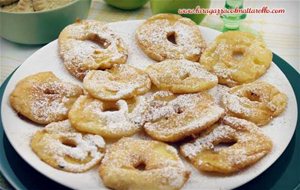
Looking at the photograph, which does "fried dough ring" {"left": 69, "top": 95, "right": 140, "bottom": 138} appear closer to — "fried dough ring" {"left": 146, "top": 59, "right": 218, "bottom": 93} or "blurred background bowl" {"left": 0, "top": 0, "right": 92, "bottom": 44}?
"fried dough ring" {"left": 146, "top": 59, "right": 218, "bottom": 93}

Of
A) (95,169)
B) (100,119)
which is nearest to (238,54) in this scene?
(100,119)

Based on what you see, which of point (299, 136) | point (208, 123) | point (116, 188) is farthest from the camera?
point (299, 136)

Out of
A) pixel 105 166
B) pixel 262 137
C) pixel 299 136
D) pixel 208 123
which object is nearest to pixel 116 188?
pixel 105 166

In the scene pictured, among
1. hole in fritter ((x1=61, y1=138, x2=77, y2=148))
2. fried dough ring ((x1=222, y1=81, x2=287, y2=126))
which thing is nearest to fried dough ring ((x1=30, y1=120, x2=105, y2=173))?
hole in fritter ((x1=61, y1=138, x2=77, y2=148))

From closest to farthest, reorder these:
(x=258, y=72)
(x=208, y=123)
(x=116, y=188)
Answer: (x=116, y=188) < (x=208, y=123) < (x=258, y=72)

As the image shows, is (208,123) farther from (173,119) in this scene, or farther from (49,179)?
(49,179)

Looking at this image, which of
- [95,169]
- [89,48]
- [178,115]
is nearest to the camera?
[95,169]

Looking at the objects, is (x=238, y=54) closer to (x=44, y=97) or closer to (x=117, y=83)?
(x=117, y=83)
